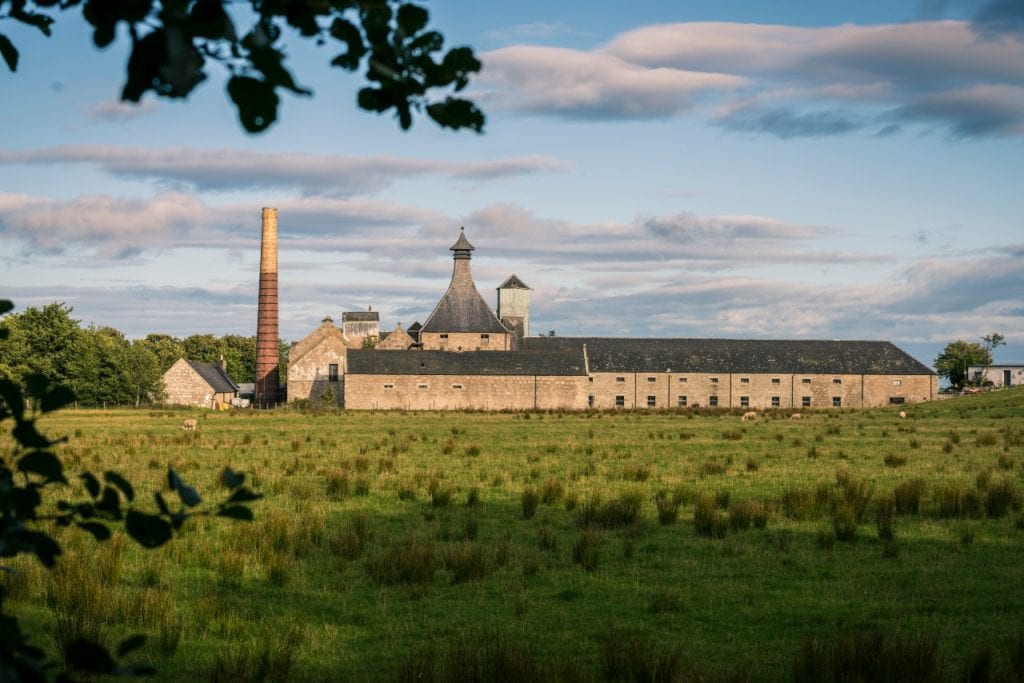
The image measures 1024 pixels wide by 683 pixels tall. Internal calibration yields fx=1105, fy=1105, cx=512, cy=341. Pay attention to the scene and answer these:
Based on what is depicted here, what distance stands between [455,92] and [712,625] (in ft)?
23.8

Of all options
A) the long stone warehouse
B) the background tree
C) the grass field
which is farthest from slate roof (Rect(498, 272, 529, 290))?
the grass field

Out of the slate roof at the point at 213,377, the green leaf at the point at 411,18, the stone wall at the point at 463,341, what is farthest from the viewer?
the slate roof at the point at 213,377

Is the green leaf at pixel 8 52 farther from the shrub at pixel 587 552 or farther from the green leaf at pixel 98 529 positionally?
the shrub at pixel 587 552

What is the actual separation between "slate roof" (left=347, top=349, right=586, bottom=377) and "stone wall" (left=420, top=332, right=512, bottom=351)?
634 cm

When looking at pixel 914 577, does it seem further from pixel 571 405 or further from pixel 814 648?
pixel 571 405

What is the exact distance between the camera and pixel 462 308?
85.1 m

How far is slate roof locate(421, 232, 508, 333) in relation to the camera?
8425 cm

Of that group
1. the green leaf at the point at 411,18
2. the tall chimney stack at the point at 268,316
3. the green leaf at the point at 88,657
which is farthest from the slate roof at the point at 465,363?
the green leaf at the point at 411,18

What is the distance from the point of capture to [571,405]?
75812 millimetres

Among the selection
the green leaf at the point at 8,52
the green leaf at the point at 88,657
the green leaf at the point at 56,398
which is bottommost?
the green leaf at the point at 88,657

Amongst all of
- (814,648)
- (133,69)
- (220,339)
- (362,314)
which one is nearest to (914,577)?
(814,648)

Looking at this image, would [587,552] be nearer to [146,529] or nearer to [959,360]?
[146,529]

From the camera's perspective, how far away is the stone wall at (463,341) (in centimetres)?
8381

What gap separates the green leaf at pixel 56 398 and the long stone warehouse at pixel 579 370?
2781 inches
